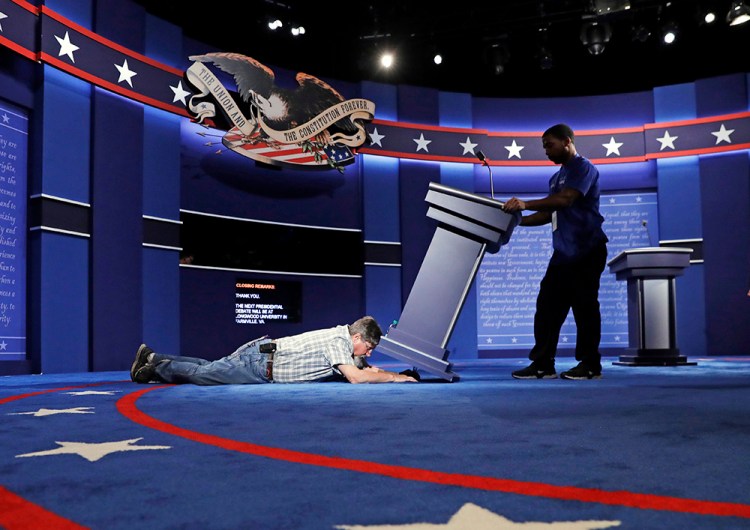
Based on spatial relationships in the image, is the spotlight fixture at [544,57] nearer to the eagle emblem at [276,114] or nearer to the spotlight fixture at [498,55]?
the spotlight fixture at [498,55]

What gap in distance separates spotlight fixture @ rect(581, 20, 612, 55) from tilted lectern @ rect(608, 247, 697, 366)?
3.36 meters

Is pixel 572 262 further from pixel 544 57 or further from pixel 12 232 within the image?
pixel 544 57

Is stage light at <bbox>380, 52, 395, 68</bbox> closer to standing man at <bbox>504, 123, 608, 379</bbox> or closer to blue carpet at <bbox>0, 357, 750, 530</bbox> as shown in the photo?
standing man at <bbox>504, 123, 608, 379</bbox>

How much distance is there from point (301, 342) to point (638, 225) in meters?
6.93

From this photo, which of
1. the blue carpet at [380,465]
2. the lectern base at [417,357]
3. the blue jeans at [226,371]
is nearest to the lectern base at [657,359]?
the lectern base at [417,357]

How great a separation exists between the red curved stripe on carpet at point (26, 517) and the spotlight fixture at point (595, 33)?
8162mm

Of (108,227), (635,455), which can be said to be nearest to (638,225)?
(108,227)

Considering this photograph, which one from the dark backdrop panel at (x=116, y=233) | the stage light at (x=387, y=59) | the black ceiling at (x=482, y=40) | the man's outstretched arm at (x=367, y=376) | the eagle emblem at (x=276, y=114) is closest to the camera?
the man's outstretched arm at (x=367, y=376)

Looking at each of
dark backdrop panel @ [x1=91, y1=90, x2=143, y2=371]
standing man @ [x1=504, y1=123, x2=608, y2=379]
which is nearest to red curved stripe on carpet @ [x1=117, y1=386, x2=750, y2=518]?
standing man @ [x1=504, y1=123, x2=608, y2=379]

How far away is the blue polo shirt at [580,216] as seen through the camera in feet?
12.8

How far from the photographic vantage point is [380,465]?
133 centimetres

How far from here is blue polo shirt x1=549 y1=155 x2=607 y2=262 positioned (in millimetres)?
3904

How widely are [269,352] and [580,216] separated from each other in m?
2.02

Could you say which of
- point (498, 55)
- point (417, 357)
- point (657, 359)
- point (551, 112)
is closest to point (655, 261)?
point (657, 359)
